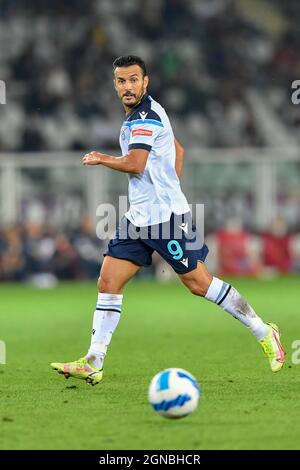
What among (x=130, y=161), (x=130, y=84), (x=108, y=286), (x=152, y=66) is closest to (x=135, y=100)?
(x=130, y=84)

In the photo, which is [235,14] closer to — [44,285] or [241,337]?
[44,285]

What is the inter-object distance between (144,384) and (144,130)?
194 centimetres

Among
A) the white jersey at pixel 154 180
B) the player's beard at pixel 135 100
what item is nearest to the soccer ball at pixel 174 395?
the white jersey at pixel 154 180

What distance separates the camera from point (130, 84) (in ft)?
27.5

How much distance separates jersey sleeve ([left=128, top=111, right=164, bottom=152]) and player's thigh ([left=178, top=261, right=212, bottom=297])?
103cm

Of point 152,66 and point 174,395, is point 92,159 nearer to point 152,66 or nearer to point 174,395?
point 174,395

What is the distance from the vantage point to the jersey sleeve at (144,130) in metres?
8.21

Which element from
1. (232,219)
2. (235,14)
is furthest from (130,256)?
(235,14)

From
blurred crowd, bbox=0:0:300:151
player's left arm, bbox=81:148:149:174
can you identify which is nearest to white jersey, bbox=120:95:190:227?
player's left arm, bbox=81:148:149:174

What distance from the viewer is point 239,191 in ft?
83.7

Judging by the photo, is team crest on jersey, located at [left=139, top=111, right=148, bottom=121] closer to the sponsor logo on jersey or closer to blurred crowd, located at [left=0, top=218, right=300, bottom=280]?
the sponsor logo on jersey

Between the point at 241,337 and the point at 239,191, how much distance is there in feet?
44.2

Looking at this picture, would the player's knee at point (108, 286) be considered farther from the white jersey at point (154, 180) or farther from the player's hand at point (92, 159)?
the player's hand at point (92, 159)

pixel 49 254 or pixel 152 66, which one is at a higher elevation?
pixel 152 66
